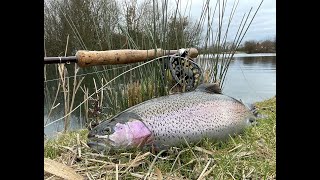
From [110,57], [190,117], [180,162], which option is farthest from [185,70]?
[180,162]

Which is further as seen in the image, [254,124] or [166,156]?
[254,124]

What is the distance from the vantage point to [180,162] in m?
1.81

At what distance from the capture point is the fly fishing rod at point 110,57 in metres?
2.18

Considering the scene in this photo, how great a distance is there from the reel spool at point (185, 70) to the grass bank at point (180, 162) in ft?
2.58

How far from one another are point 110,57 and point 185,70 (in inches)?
23.9

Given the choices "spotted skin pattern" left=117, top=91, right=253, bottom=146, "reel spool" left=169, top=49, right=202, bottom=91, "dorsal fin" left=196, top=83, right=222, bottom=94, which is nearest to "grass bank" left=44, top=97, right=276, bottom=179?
"spotted skin pattern" left=117, top=91, right=253, bottom=146

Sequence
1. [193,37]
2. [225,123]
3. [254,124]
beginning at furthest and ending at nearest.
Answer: [193,37] → [254,124] → [225,123]

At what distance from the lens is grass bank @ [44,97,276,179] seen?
1.64 meters
